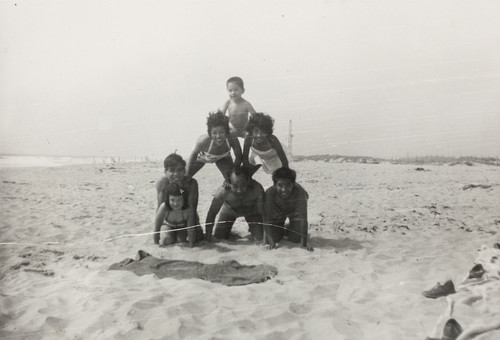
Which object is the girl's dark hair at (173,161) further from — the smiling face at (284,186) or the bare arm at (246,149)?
the smiling face at (284,186)

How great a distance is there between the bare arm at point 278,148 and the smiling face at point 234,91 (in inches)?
39.7

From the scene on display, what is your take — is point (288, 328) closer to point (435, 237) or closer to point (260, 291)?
point (260, 291)

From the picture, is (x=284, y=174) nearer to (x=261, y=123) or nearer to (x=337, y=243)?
(x=261, y=123)

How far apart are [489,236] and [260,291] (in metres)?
3.45

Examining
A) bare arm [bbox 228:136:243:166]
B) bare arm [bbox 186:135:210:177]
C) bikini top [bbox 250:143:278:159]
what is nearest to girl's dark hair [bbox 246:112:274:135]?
bare arm [bbox 228:136:243:166]

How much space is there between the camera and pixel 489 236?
16.3ft

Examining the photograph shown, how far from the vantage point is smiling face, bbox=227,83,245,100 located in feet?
17.6

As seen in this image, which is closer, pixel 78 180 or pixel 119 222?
pixel 119 222

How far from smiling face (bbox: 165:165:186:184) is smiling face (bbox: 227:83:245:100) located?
1.42 metres

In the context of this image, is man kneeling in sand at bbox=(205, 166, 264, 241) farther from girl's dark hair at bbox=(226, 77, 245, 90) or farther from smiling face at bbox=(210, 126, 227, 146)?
girl's dark hair at bbox=(226, 77, 245, 90)

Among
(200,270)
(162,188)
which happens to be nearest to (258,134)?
(162,188)

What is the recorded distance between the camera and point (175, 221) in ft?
15.2

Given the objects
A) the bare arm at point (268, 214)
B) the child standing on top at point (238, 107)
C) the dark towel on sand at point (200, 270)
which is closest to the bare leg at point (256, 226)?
the bare arm at point (268, 214)

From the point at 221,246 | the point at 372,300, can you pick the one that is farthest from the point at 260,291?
the point at 221,246
